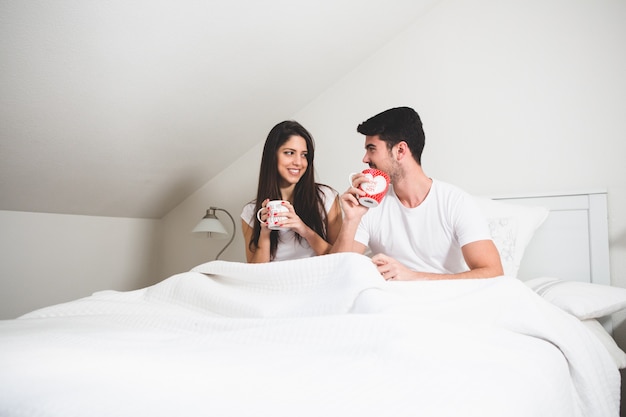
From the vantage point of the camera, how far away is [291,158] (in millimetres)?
2012

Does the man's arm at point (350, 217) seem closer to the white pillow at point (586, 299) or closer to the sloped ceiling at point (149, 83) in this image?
the white pillow at point (586, 299)

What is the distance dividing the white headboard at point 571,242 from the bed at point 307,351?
1.04 meters

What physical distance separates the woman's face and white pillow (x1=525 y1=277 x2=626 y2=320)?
113 centimetres

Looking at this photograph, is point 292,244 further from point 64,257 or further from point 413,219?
point 64,257

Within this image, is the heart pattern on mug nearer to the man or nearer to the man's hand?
the man

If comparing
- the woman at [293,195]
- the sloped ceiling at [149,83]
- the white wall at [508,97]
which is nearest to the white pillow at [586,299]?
the white wall at [508,97]

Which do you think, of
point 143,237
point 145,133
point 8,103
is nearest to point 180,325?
point 8,103

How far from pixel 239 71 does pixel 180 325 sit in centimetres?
164

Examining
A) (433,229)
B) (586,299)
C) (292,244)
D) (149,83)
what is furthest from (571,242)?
(149,83)

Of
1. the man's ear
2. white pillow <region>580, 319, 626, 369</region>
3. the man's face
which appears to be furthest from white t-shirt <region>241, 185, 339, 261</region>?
white pillow <region>580, 319, 626, 369</region>

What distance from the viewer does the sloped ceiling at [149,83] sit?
1.58 m

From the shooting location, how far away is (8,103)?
64.7 inches

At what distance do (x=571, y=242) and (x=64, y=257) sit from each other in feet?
8.69

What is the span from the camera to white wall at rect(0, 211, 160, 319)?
2.17m
